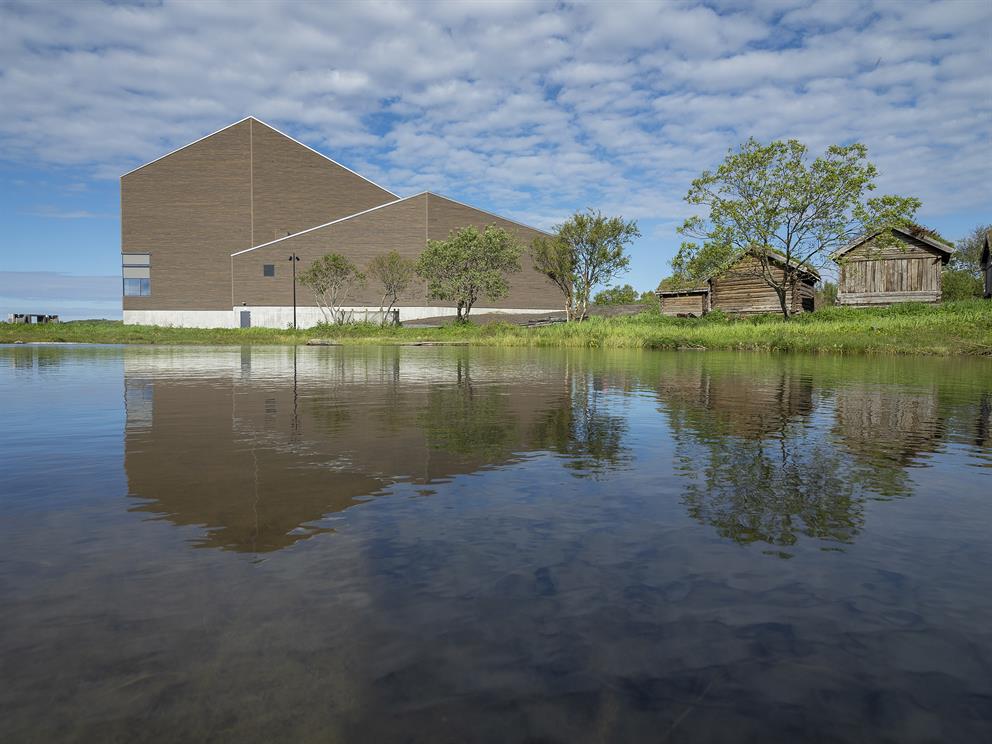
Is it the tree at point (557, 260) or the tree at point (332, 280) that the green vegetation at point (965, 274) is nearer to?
the tree at point (557, 260)

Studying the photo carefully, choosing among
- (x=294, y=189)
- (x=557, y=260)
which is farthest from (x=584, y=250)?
(x=294, y=189)

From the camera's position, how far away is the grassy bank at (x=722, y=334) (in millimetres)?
27531

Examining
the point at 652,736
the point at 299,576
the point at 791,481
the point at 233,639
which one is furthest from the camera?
the point at 791,481

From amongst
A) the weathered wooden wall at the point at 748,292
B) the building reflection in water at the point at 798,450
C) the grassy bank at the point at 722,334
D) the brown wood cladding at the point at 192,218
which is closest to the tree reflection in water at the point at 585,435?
the building reflection in water at the point at 798,450

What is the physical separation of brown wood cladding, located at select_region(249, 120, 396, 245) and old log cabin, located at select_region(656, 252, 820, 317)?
40.0 metres

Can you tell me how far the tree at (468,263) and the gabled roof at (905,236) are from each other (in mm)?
27292

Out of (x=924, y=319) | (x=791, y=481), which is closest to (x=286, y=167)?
(x=924, y=319)

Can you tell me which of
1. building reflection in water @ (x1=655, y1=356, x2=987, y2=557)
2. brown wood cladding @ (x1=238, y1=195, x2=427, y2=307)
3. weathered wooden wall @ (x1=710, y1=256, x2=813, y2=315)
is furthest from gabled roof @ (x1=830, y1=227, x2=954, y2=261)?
brown wood cladding @ (x1=238, y1=195, x2=427, y2=307)

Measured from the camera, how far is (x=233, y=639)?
2.48m

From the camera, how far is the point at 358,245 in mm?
68750

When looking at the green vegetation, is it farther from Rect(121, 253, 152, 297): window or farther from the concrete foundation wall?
Rect(121, 253, 152, 297): window

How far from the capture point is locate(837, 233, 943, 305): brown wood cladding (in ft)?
137

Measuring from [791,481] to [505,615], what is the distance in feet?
10.7

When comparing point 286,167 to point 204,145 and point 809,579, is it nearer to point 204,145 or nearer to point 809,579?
point 204,145
